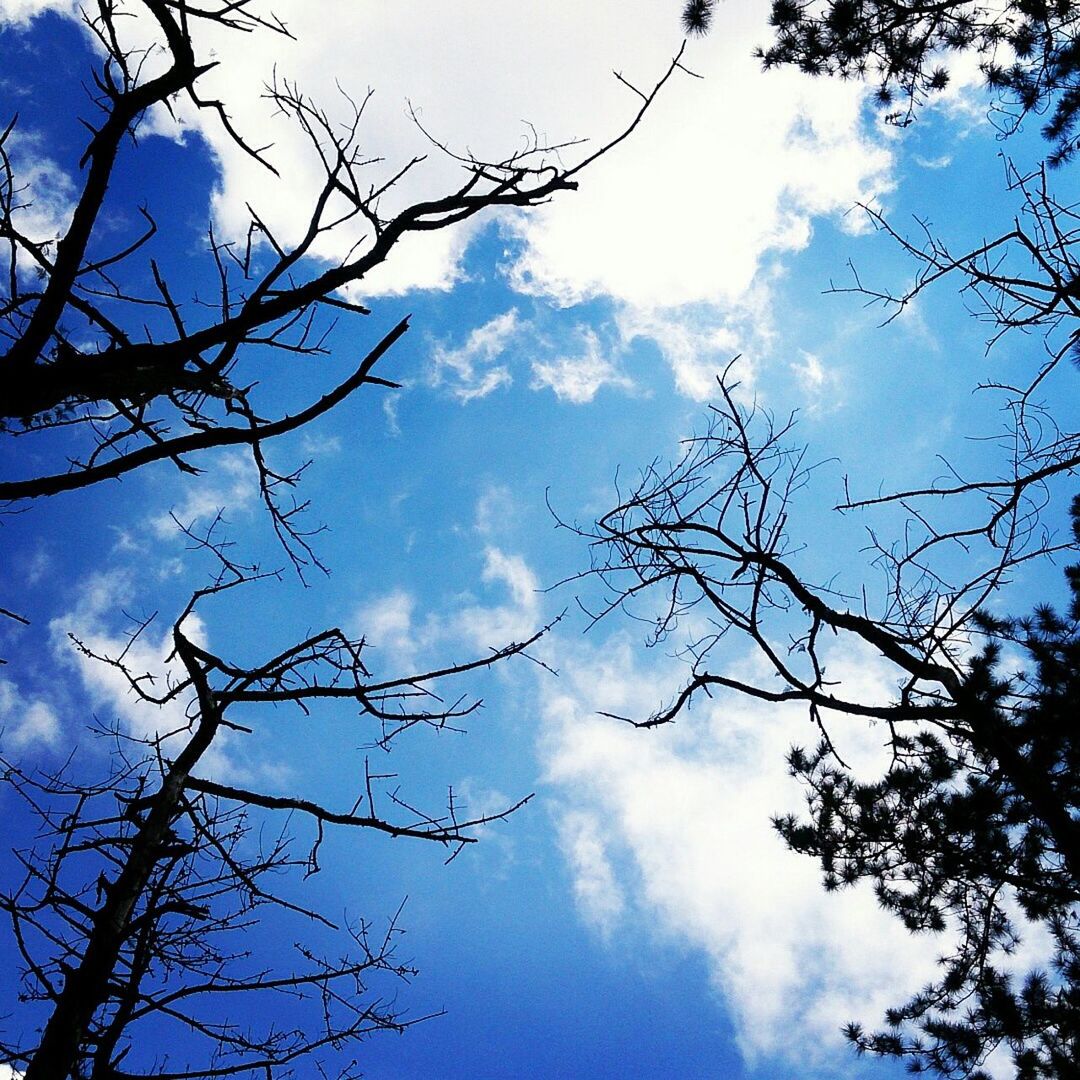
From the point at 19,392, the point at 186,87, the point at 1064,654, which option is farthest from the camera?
the point at 1064,654

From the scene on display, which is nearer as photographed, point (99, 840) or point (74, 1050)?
point (74, 1050)

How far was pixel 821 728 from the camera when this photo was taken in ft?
12.7

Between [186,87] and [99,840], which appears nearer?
[186,87]

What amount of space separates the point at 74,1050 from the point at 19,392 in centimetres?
277

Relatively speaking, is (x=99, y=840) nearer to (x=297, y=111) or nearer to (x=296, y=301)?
(x=296, y=301)

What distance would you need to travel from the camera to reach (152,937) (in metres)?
4.04

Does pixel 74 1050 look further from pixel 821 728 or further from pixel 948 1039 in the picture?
pixel 948 1039

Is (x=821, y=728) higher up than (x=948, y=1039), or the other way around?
(x=821, y=728)

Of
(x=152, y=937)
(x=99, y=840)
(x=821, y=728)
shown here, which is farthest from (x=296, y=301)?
(x=152, y=937)

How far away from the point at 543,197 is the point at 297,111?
3.65 feet

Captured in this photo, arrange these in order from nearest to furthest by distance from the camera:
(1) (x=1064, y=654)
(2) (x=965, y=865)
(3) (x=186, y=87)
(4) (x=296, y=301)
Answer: (4) (x=296, y=301) < (3) (x=186, y=87) < (2) (x=965, y=865) < (1) (x=1064, y=654)

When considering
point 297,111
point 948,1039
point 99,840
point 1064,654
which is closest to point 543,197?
point 297,111

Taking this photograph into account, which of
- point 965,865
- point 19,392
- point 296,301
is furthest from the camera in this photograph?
point 965,865

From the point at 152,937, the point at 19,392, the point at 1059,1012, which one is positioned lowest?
the point at 1059,1012
